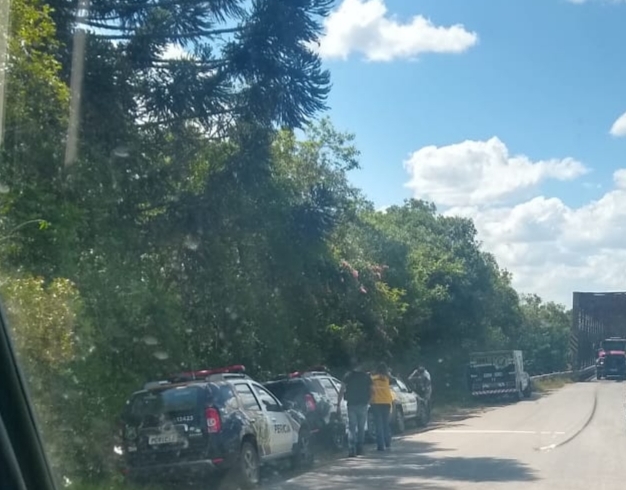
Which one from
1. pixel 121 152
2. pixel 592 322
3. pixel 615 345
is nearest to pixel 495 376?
pixel 121 152

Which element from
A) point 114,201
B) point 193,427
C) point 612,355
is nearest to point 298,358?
point 114,201

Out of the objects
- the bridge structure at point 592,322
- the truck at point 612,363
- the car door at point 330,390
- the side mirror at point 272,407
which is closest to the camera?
the side mirror at point 272,407

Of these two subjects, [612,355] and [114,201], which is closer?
[114,201]

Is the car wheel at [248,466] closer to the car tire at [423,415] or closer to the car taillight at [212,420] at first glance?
the car taillight at [212,420]

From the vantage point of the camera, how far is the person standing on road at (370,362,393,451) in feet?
65.8

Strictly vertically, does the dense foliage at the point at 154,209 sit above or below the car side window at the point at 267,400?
above

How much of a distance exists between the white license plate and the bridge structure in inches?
2239

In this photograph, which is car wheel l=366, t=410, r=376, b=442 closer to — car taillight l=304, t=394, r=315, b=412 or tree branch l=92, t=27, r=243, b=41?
car taillight l=304, t=394, r=315, b=412

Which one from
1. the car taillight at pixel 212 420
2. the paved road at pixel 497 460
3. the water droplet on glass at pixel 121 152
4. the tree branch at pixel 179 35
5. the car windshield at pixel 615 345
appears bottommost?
the paved road at pixel 497 460

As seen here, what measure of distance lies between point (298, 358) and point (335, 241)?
12.2 ft

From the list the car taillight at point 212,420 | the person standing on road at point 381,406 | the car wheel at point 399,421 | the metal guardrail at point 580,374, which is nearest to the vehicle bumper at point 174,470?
the car taillight at point 212,420

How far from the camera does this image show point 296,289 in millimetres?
23641

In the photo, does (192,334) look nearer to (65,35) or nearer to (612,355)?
(65,35)

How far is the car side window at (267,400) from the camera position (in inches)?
617
